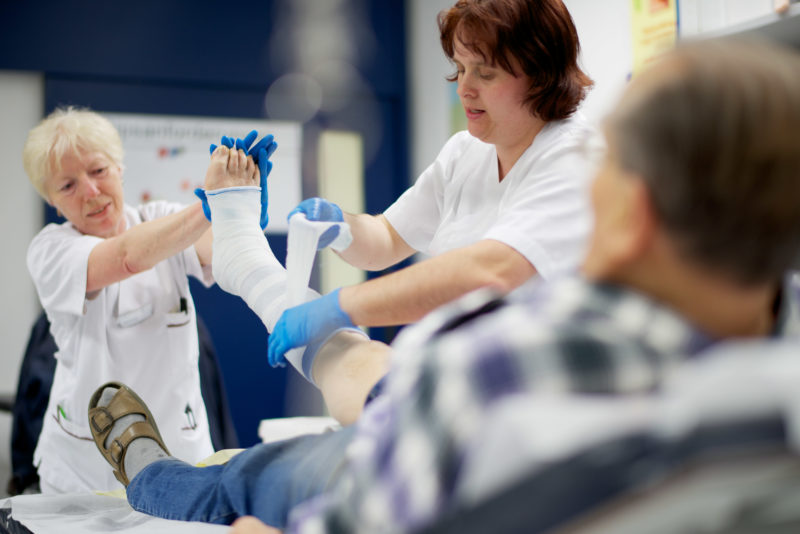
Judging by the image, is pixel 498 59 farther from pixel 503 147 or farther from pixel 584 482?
pixel 584 482

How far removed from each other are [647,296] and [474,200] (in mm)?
892

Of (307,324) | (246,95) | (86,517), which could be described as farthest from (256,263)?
(246,95)

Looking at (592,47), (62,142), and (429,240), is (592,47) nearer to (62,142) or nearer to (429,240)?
(429,240)

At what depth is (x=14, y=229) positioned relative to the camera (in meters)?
3.03

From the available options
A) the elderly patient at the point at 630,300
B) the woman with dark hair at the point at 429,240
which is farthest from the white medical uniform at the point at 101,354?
the elderly patient at the point at 630,300

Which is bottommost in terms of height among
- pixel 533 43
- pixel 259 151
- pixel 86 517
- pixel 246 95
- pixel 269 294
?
pixel 86 517

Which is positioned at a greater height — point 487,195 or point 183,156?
point 183,156

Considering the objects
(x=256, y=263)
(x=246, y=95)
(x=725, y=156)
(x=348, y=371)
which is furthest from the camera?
(x=246, y=95)

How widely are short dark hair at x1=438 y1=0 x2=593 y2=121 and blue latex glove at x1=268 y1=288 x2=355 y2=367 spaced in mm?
517

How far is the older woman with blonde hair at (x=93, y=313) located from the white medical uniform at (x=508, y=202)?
1.80 feet

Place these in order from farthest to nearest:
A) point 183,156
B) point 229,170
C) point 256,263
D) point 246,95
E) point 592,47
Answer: point 246,95 → point 183,156 → point 592,47 → point 229,170 → point 256,263

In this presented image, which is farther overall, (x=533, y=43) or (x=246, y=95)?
(x=246, y=95)

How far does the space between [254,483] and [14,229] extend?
2509mm

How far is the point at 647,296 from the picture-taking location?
58 centimetres
